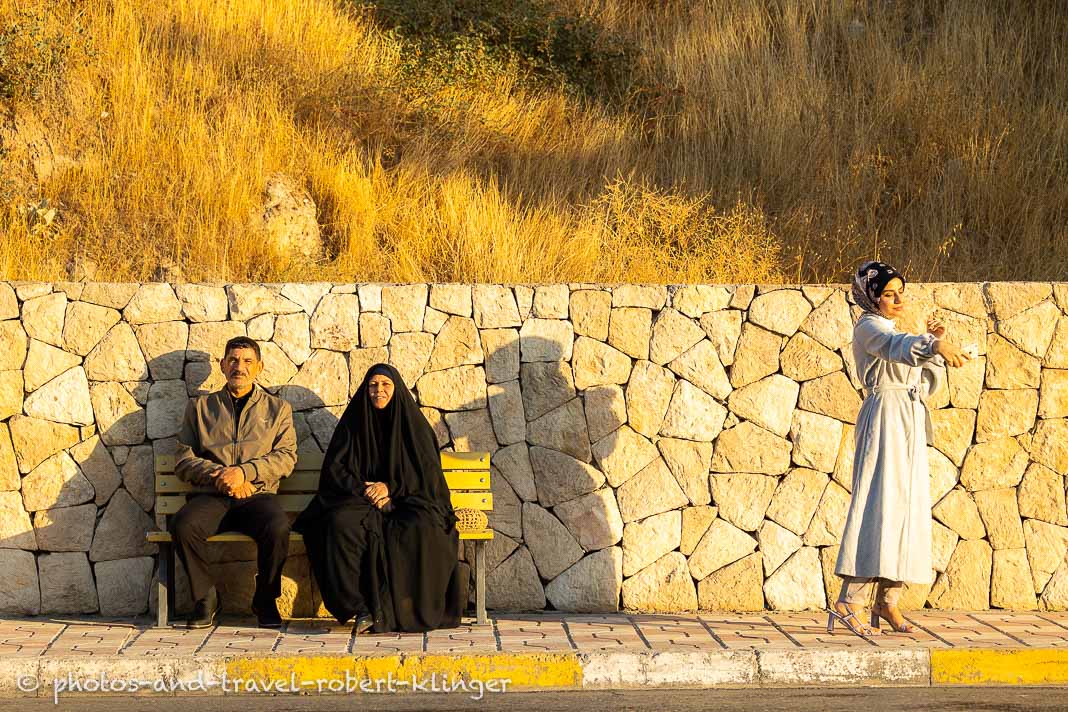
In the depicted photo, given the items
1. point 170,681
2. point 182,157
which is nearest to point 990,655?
point 170,681

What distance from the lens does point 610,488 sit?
746cm

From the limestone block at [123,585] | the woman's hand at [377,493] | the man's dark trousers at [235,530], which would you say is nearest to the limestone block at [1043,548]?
the woman's hand at [377,493]

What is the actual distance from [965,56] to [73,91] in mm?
9694

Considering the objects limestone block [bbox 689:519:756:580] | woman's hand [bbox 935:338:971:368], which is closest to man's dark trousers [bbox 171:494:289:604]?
limestone block [bbox 689:519:756:580]

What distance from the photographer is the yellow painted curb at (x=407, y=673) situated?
562 centimetres

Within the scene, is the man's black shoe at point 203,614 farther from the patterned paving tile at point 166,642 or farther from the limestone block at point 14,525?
the limestone block at point 14,525

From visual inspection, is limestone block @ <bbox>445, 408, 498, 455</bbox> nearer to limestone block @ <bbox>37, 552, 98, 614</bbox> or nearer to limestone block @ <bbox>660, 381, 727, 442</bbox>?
limestone block @ <bbox>660, 381, 727, 442</bbox>

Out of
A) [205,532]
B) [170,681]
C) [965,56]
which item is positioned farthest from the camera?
[965,56]

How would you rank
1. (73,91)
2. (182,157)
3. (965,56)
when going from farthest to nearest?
(965,56) → (73,91) → (182,157)

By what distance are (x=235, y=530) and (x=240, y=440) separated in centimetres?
54

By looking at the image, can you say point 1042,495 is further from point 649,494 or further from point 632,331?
point 632,331

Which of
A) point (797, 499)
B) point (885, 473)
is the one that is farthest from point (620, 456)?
point (885, 473)

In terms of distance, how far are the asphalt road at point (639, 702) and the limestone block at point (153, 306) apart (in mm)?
2638

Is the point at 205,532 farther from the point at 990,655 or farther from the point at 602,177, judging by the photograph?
the point at 602,177
